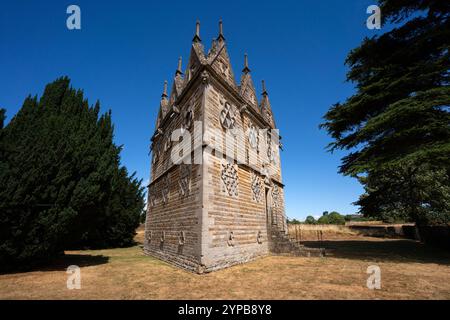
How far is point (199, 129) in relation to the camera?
418 inches

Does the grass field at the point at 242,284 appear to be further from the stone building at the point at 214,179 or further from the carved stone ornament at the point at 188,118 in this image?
the carved stone ornament at the point at 188,118

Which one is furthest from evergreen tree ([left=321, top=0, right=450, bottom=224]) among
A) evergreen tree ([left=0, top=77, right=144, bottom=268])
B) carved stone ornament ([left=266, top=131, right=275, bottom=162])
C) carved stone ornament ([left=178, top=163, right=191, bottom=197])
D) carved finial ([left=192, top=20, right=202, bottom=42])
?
evergreen tree ([left=0, top=77, right=144, bottom=268])

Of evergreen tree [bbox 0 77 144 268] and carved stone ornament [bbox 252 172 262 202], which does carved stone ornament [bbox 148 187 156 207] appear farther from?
carved stone ornament [bbox 252 172 262 202]

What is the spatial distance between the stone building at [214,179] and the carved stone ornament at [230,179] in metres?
0.05

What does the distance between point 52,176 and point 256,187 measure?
11.1 meters

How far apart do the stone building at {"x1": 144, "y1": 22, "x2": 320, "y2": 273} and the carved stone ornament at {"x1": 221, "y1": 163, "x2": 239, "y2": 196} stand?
2.1 inches

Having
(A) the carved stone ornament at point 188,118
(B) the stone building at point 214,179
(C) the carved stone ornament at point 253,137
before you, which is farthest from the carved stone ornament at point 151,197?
(C) the carved stone ornament at point 253,137

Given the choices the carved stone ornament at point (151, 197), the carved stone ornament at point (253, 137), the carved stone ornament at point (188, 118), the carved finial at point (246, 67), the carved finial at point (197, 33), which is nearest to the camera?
the carved stone ornament at point (188, 118)

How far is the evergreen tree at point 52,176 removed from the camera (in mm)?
8078

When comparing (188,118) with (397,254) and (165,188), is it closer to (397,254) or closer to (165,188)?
(165,188)

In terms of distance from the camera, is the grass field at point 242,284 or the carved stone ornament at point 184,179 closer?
the grass field at point 242,284

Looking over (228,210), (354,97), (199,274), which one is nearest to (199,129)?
(228,210)

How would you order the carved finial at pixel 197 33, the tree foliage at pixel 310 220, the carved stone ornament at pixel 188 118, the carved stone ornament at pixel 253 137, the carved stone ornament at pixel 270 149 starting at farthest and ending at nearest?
the tree foliage at pixel 310 220, the carved stone ornament at pixel 270 149, the carved stone ornament at pixel 253 137, the carved finial at pixel 197 33, the carved stone ornament at pixel 188 118

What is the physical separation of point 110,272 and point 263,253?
8.76 m
